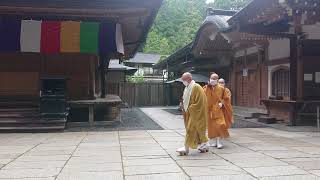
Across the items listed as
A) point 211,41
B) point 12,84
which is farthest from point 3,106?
point 211,41

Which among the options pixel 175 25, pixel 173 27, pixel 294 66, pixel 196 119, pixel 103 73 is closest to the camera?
pixel 196 119

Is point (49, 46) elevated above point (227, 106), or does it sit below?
above

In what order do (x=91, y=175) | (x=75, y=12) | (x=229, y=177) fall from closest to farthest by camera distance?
1. (x=229, y=177)
2. (x=91, y=175)
3. (x=75, y=12)

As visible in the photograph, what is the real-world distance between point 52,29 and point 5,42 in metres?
1.38

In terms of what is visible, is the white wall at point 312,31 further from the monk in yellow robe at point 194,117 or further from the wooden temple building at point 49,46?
the monk in yellow robe at point 194,117

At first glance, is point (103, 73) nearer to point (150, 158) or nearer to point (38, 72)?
point (38, 72)

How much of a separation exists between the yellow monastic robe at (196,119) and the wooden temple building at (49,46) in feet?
15.9

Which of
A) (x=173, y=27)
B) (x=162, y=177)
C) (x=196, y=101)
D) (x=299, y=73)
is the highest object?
(x=173, y=27)

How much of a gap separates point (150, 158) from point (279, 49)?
961 centimetres

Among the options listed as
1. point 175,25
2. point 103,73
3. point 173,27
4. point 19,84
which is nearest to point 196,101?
point 103,73

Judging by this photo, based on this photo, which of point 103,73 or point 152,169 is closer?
point 152,169

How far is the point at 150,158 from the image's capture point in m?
7.53

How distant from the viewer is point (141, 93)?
32031 millimetres

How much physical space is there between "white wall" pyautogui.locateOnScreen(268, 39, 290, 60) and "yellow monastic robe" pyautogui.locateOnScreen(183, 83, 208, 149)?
7.81 meters
